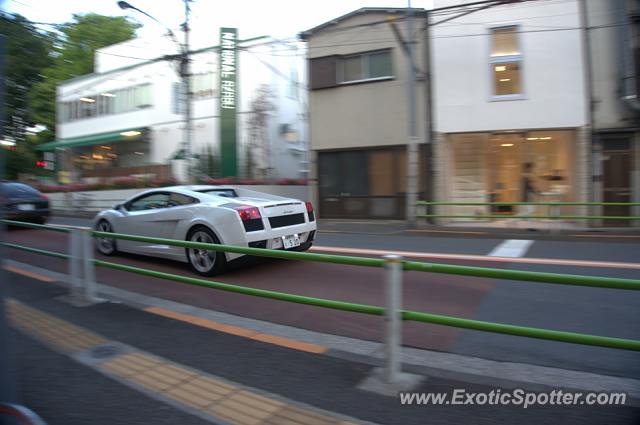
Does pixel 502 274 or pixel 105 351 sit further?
pixel 105 351

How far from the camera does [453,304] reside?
4.94 m

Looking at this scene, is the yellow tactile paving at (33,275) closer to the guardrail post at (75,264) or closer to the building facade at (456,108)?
the guardrail post at (75,264)

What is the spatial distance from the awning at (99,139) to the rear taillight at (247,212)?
2002 centimetres

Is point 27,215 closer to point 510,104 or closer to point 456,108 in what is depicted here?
point 456,108

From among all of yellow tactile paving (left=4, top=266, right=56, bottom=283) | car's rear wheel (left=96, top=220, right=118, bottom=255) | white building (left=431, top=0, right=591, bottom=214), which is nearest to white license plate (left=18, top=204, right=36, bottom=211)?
car's rear wheel (left=96, top=220, right=118, bottom=255)

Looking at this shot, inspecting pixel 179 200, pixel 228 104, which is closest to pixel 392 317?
pixel 179 200

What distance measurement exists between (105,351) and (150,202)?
432 centimetres

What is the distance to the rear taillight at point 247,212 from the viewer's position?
21.1 ft

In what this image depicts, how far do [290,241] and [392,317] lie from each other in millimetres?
3875

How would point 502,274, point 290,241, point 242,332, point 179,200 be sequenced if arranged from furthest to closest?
point 179,200
point 290,241
point 242,332
point 502,274

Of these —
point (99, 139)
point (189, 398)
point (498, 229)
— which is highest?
point (99, 139)

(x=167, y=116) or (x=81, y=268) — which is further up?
(x=167, y=116)

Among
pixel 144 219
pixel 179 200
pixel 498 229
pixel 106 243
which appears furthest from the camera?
pixel 498 229

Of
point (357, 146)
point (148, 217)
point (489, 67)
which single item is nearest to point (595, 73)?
point (489, 67)
